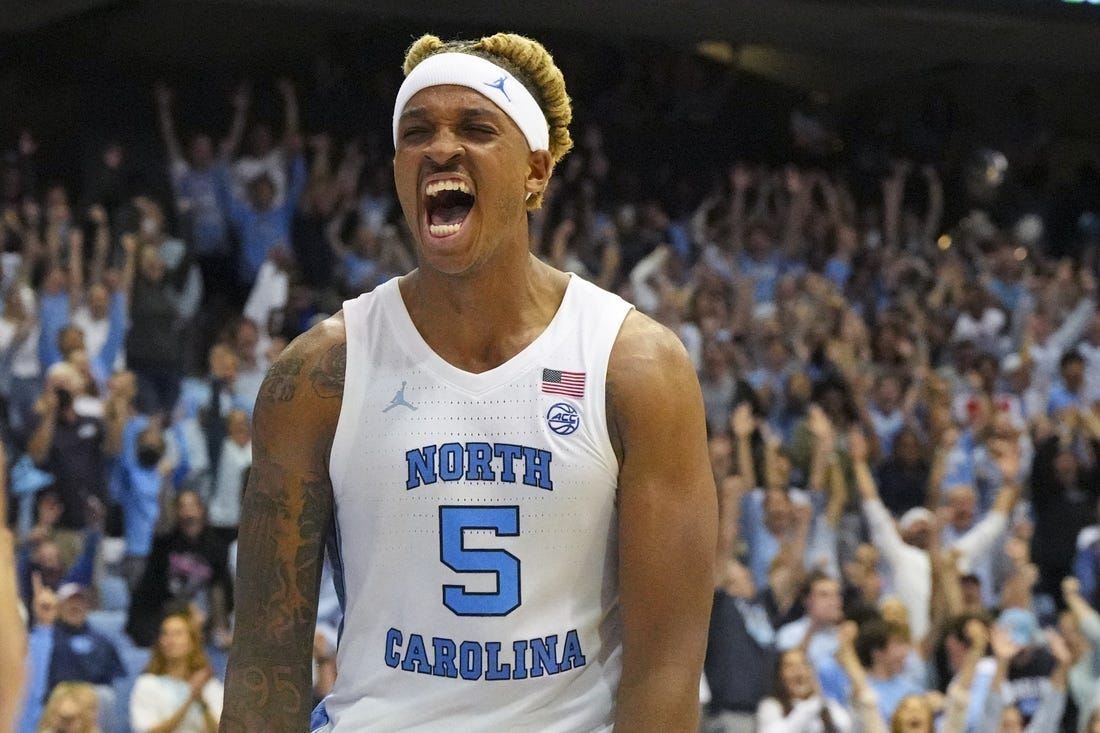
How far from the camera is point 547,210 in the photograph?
13.9 m

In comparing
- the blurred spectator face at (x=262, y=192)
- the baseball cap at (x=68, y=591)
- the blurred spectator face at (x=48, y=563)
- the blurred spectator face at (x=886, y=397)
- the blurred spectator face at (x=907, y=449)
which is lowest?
the baseball cap at (x=68, y=591)

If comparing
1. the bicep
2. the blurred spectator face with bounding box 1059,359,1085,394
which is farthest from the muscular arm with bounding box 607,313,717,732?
the blurred spectator face with bounding box 1059,359,1085,394

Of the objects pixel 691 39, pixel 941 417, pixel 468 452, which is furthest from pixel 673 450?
pixel 691 39

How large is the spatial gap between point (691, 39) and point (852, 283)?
8.17 feet

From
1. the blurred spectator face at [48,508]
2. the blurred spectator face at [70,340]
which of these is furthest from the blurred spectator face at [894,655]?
the blurred spectator face at [70,340]

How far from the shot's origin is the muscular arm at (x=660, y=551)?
9.97 ft

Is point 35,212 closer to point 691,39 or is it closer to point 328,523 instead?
point 691,39

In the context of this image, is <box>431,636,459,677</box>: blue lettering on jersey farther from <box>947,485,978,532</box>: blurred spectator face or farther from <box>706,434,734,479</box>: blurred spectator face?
<box>947,485,978,532</box>: blurred spectator face

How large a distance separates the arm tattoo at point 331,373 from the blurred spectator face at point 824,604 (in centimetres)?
562

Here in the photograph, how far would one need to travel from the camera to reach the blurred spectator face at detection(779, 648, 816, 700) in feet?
25.9

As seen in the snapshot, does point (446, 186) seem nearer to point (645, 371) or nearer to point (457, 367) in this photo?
point (457, 367)

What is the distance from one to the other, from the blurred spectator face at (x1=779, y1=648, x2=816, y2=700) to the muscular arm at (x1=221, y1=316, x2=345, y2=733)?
504 cm

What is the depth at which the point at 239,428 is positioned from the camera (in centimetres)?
922

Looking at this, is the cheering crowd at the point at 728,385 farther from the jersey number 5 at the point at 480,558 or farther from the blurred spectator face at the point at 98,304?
the jersey number 5 at the point at 480,558
